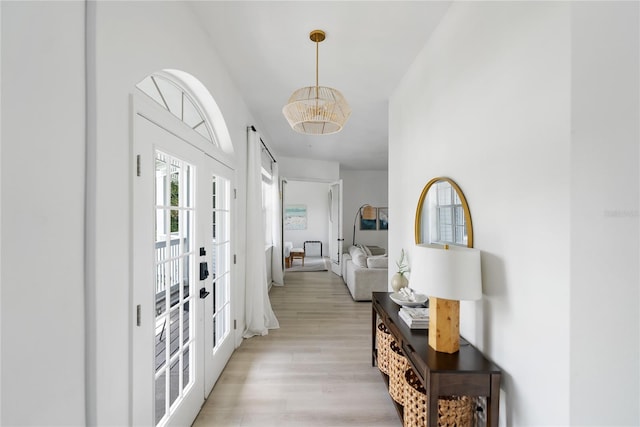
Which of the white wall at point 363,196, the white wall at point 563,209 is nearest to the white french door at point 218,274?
the white wall at point 563,209

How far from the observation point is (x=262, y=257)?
346cm

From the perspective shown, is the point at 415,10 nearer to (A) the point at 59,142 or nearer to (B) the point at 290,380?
(A) the point at 59,142

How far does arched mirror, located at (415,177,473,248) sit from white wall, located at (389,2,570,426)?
56mm

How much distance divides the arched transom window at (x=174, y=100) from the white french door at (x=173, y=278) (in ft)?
0.69

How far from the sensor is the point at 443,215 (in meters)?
1.91

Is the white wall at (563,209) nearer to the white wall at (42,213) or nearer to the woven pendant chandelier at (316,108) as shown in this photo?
the woven pendant chandelier at (316,108)

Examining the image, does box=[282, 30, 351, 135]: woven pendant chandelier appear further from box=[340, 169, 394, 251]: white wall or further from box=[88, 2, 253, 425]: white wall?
box=[340, 169, 394, 251]: white wall

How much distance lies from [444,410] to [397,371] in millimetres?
470

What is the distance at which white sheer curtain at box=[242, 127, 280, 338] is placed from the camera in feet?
10.8

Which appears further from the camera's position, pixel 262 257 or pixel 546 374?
pixel 262 257

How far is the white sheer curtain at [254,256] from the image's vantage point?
10.8 ft

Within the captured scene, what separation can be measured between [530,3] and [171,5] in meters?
1.76

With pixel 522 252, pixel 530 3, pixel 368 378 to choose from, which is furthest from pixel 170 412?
pixel 530 3

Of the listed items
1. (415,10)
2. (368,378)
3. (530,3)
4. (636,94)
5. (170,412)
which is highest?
(415,10)
